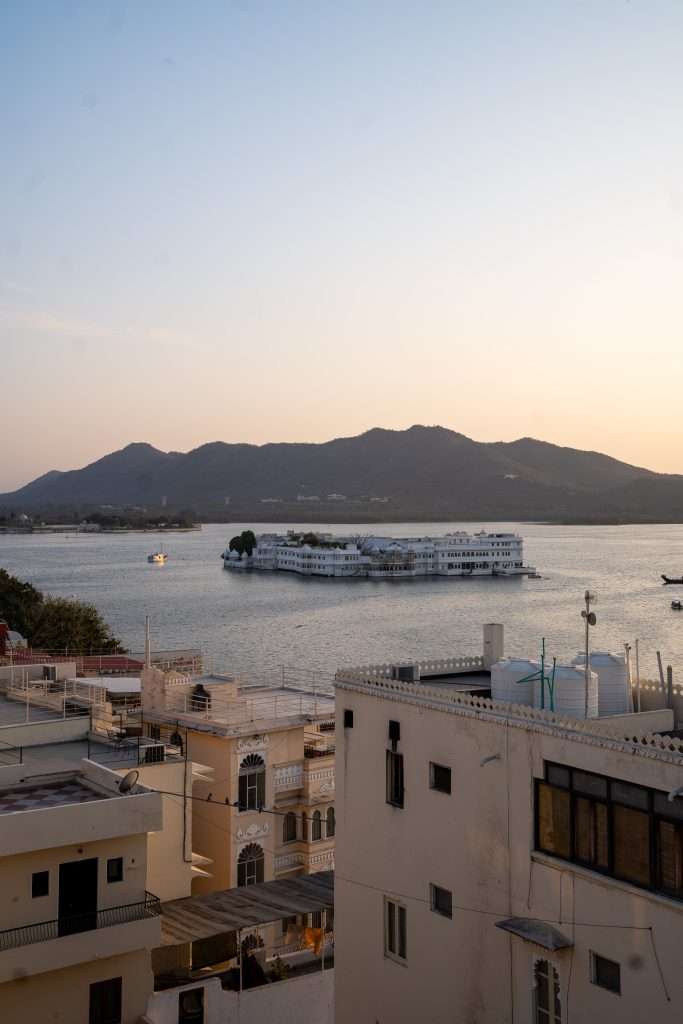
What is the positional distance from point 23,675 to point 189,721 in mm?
4156

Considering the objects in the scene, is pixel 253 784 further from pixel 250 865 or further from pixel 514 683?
pixel 514 683

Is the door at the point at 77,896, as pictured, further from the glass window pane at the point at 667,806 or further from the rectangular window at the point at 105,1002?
the glass window pane at the point at 667,806

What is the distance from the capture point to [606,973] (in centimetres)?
A: 665

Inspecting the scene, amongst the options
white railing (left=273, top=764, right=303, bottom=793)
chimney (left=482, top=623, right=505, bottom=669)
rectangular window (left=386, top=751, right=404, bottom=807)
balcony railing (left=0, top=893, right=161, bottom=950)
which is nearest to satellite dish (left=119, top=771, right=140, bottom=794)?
balcony railing (left=0, top=893, right=161, bottom=950)

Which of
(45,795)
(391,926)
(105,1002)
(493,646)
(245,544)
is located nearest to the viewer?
(391,926)

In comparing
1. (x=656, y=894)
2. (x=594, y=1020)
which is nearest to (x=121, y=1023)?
(x=594, y=1020)

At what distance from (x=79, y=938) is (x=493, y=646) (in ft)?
15.3

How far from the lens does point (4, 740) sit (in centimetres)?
1180

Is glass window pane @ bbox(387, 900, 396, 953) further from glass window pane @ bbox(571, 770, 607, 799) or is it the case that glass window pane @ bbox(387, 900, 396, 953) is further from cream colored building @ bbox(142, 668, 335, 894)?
cream colored building @ bbox(142, 668, 335, 894)

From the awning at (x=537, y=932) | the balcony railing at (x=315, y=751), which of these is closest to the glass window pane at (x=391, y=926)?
the awning at (x=537, y=932)

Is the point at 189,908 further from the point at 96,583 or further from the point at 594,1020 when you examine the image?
the point at 96,583

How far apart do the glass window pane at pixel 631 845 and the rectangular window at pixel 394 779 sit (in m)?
2.26

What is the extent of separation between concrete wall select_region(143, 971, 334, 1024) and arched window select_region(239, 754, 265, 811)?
2.68m

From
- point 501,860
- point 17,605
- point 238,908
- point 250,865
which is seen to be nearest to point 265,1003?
point 238,908
